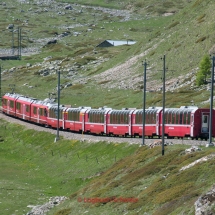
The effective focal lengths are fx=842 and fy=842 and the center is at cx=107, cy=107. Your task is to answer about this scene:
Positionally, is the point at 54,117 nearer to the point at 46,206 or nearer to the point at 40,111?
the point at 40,111

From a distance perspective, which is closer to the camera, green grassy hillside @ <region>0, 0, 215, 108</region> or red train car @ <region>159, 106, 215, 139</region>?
red train car @ <region>159, 106, 215, 139</region>

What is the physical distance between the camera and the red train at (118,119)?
74125 millimetres

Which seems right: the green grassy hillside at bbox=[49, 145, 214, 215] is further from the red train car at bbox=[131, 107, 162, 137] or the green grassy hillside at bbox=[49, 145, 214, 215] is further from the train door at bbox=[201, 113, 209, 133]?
the red train car at bbox=[131, 107, 162, 137]

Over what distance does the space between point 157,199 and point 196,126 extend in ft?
84.2

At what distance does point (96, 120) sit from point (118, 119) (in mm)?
5360

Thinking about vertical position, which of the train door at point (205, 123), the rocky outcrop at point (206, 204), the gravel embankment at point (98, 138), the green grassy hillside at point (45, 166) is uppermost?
the train door at point (205, 123)

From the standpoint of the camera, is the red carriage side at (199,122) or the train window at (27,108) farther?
the train window at (27,108)

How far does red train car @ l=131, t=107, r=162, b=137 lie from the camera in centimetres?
7994

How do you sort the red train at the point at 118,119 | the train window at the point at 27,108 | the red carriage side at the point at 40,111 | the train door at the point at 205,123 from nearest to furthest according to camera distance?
the train door at the point at 205,123 → the red train at the point at 118,119 → the red carriage side at the point at 40,111 → the train window at the point at 27,108

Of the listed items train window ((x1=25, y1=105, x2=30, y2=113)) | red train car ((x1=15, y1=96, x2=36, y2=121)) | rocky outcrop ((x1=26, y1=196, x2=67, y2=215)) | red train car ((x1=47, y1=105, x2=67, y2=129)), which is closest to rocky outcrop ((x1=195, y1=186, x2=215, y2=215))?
rocky outcrop ((x1=26, y1=196, x2=67, y2=215))

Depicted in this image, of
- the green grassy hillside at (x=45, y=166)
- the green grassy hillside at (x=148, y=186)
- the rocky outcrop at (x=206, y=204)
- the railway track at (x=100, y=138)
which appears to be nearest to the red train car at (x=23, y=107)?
the railway track at (x=100, y=138)

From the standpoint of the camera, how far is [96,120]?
92.5m

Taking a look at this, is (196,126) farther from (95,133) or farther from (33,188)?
(95,133)

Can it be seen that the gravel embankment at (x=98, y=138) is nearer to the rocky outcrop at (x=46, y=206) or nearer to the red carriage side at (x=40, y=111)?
the red carriage side at (x=40, y=111)
